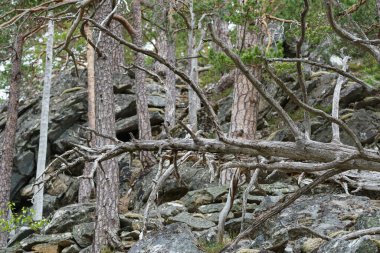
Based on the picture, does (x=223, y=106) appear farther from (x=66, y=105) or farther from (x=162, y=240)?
(x=162, y=240)

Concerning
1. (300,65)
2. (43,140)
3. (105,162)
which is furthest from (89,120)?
(300,65)

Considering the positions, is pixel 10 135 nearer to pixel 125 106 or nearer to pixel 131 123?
pixel 131 123

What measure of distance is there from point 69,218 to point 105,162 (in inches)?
60.5

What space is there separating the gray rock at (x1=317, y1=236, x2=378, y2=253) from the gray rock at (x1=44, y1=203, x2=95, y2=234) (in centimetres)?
639

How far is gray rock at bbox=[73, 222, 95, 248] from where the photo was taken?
9.86 metres

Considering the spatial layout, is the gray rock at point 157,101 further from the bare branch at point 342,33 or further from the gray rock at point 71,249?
the bare branch at point 342,33

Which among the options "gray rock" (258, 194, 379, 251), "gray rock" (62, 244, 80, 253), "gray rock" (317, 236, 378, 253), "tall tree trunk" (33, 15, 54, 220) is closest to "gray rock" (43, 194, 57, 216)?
"tall tree trunk" (33, 15, 54, 220)

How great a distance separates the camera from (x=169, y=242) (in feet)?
22.3

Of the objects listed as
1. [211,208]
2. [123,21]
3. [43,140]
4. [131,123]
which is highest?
[123,21]

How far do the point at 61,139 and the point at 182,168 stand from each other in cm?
773

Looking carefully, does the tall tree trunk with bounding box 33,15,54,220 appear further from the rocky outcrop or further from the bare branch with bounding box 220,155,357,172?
the bare branch with bounding box 220,155,357,172

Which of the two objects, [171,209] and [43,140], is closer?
[171,209]

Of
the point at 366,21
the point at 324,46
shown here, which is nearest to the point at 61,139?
the point at 324,46

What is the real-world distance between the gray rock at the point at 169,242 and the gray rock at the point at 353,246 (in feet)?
6.17
